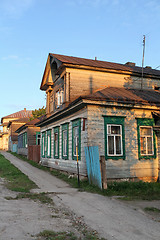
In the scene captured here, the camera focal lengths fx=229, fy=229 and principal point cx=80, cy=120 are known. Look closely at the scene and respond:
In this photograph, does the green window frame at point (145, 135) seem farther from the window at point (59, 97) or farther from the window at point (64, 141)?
the window at point (59, 97)

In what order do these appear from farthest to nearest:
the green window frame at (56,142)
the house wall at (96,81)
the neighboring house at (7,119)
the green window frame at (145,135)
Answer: the neighboring house at (7,119) → the green window frame at (56,142) → the house wall at (96,81) → the green window frame at (145,135)

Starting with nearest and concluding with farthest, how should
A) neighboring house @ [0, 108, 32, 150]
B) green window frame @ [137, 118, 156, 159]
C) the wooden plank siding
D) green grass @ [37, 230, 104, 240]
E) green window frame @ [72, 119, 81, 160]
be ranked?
green grass @ [37, 230, 104, 240] → the wooden plank siding → green window frame @ [72, 119, 81, 160] → green window frame @ [137, 118, 156, 159] → neighboring house @ [0, 108, 32, 150]

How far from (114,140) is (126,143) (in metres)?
0.70

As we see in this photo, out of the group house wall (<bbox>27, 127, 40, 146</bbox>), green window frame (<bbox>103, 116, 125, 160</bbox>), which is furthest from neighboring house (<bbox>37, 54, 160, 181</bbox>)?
house wall (<bbox>27, 127, 40, 146</bbox>)

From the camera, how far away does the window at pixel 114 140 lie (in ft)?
39.0

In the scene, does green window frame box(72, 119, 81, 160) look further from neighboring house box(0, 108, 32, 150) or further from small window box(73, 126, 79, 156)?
neighboring house box(0, 108, 32, 150)

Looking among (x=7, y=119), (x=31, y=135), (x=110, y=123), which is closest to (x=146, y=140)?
(x=110, y=123)

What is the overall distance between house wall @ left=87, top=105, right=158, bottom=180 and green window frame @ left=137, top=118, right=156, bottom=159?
22cm

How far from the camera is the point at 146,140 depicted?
1285cm

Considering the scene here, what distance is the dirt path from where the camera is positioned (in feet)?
16.1

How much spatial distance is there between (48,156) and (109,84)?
26.0 ft

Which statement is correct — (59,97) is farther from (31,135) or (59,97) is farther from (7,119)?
(7,119)

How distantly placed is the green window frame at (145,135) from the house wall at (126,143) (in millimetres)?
216

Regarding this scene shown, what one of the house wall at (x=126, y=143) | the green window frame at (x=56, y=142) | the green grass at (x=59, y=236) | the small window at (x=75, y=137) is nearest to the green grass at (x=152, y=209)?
the green grass at (x=59, y=236)
